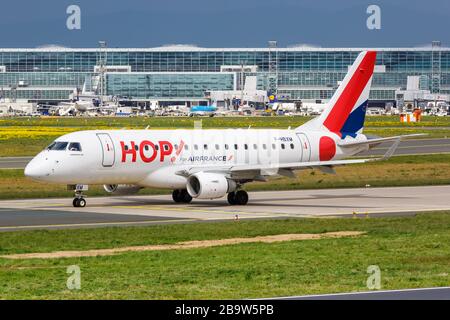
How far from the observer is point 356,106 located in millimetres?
64188

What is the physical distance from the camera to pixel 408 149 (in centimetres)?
10544

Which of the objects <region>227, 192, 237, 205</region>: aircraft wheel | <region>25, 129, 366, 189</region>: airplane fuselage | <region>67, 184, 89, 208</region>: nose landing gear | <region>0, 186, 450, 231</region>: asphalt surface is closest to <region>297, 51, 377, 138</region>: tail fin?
<region>25, 129, 366, 189</region>: airplane fuselage

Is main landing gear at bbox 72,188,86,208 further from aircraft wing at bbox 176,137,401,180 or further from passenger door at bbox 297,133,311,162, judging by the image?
passenger door at bbox 297,133,311,162

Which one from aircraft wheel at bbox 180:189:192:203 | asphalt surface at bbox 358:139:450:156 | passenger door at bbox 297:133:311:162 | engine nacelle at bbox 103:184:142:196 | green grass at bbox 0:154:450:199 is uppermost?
passenger door at bbox 297:133:311:162

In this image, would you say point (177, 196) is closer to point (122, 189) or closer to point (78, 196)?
point (122, 189)

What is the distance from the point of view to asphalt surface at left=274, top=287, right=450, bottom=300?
2630cm

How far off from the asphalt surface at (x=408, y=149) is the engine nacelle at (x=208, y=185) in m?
28.7

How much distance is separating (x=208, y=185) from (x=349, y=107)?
1226 cm

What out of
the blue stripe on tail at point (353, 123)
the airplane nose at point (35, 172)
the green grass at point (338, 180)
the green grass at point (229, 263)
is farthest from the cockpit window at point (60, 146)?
the blue stripe on tail at point (353, 123)

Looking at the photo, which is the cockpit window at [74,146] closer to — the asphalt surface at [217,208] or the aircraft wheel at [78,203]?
the aircraft wheel at [78,203]

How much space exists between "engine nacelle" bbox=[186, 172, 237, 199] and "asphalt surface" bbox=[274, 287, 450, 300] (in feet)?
92.1

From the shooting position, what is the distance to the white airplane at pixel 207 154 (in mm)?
54688
